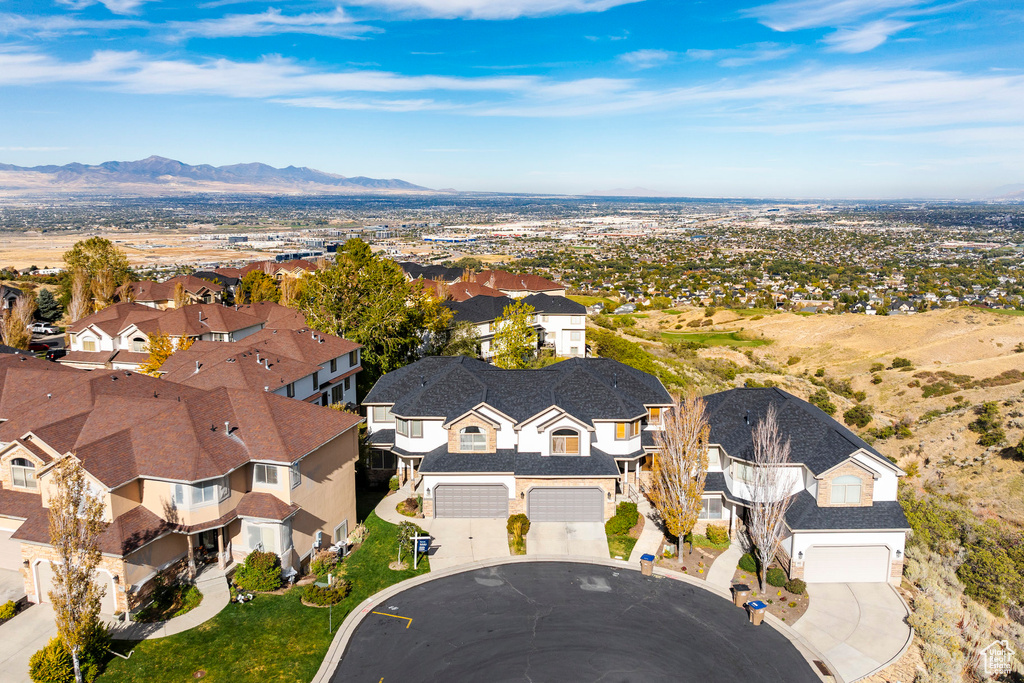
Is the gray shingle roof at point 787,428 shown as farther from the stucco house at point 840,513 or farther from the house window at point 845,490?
the house window at point 845,490

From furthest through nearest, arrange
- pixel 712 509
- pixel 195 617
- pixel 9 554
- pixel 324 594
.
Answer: pixel 712 509, pixel 9 554, pixel 324 594, pixel 195 617

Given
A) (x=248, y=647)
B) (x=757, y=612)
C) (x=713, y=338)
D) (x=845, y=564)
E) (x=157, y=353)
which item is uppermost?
(x=157, y=353)

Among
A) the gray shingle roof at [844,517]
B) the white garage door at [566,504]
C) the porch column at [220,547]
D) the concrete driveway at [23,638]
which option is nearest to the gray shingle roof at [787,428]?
the gray shingle roof at [844,517]

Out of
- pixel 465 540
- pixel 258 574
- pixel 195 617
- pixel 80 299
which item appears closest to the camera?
pixel 195 617

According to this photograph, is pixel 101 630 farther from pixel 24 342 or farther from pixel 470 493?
pixel 24 342

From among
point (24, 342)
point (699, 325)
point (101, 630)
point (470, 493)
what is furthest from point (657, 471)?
point (699, 325)

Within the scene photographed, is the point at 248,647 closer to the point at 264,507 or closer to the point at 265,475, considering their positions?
the point at 264,507

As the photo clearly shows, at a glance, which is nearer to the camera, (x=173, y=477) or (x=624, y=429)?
(x=173, y=477)

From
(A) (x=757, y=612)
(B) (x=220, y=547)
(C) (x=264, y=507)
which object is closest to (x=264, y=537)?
(C) (x=264, y=507)
